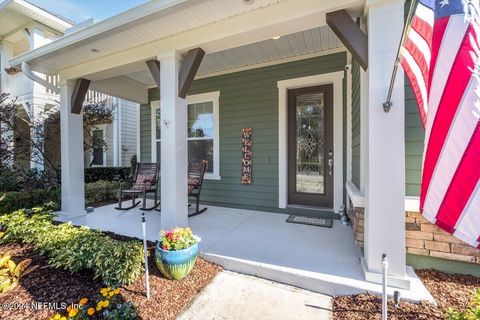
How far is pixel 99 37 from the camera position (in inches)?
117

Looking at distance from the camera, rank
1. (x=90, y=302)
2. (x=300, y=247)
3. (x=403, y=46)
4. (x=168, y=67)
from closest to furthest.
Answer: (x=403, y=46) → (x=90, y=302) → (x=300, y=247) → (x=168, y=67)

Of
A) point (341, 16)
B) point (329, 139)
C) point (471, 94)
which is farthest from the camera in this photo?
point (329, 139)

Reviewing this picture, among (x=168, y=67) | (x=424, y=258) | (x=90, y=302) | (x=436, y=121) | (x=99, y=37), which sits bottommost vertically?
(x=90, y=302)

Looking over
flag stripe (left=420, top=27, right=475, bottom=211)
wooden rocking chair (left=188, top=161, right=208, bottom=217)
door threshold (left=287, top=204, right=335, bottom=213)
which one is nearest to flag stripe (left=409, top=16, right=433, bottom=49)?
flag stripe (left=420, top=27, right=475, bottom=211)

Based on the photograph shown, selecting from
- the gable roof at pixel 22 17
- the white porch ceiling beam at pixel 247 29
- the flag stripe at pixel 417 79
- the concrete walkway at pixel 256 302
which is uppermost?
the gable roof at pixel 22 17

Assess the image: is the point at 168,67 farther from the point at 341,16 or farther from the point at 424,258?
the point at 424,258

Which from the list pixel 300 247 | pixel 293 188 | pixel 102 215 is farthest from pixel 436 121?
pixel 102 215

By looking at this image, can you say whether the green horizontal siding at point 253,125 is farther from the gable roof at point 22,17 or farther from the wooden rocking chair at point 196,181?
the gable roof at point 22,17

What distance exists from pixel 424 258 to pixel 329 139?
2129 mm

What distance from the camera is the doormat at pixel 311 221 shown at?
3.50 metres

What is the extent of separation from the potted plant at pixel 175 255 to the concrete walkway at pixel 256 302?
0.30 meters

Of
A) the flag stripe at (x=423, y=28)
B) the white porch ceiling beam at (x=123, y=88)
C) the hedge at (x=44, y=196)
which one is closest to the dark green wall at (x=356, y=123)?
the flag stripe at (x=423, y=28)

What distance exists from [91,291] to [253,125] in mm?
3385

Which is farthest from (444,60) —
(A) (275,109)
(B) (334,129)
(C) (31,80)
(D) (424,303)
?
(C) (31,80)
